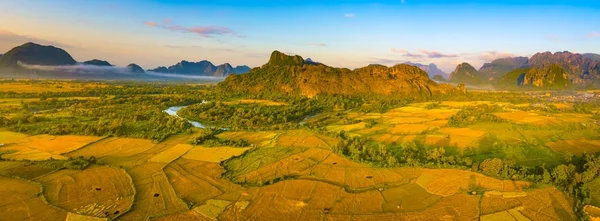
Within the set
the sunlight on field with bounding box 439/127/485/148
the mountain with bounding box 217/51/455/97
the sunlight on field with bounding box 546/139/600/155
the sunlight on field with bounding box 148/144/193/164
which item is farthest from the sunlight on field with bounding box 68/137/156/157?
the mountain with bounding box 217/51/455/97

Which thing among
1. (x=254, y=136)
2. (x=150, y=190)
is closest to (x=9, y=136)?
(x=150, y=190)

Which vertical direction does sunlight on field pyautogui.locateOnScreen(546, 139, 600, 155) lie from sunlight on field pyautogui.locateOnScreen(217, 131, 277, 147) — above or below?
below

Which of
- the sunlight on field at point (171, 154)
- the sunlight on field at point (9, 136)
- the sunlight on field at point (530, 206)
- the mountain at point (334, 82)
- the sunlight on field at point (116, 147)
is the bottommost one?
the sunlight on field at point (530, 206)

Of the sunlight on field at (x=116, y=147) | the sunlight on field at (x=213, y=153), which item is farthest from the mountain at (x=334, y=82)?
the sunlight on field at (x=116, y=147)

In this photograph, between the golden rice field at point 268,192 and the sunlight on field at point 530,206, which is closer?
the sunlight on field at point 530,206

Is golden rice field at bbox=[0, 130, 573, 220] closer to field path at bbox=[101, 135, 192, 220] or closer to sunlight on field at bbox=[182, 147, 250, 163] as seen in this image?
field path at bbox=[101, 135, 192, 220]

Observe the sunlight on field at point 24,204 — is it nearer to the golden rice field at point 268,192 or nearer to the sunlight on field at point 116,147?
the golden rice field at point 268,192
